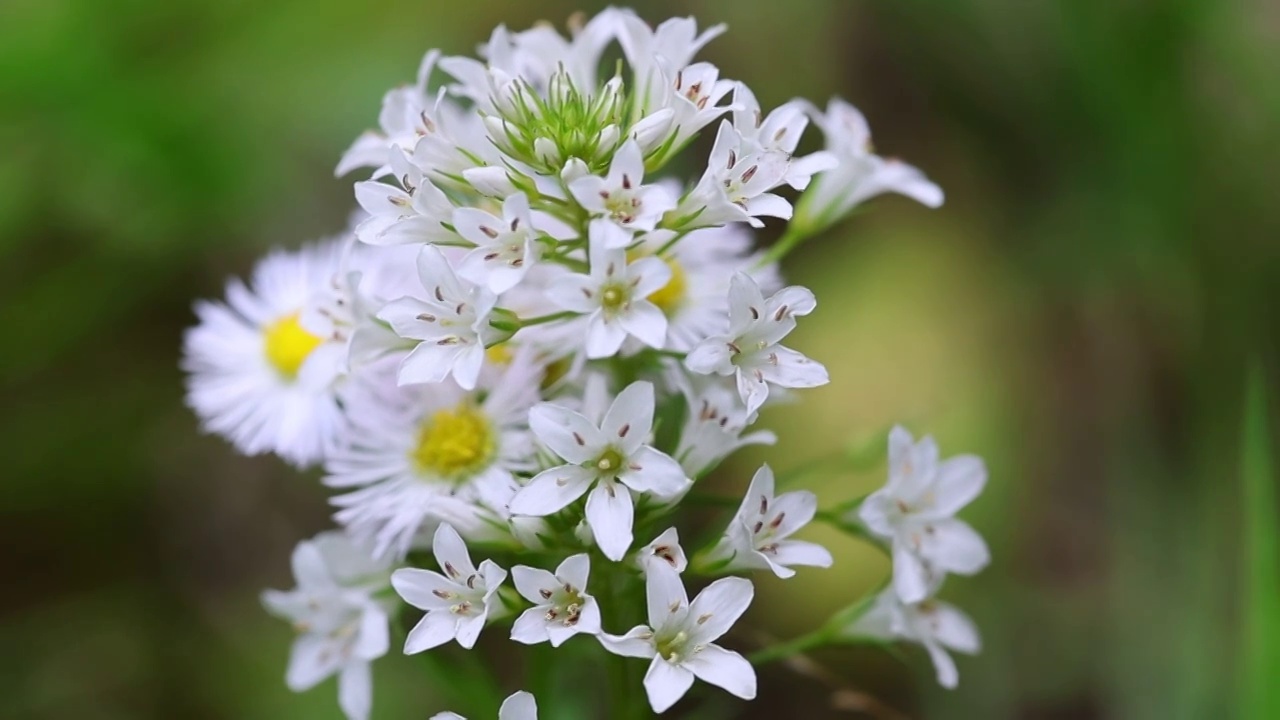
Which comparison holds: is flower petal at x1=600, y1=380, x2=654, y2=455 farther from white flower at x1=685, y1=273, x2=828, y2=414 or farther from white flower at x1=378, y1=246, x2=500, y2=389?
white flower at x1=378, y1=246, x2=500, y2=389

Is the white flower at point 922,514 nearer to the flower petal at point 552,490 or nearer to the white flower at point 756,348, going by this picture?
the white flower at point 756,348

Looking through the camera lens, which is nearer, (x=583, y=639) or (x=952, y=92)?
(x=583, y=639)

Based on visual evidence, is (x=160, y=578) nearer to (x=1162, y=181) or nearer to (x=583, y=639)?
(x=583, y=639)

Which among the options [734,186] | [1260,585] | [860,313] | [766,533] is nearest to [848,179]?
[734,186]

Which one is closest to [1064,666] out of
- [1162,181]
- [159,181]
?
[1162,181]

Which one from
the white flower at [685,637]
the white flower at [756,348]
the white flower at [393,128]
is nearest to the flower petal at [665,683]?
the white flower at [685,637]

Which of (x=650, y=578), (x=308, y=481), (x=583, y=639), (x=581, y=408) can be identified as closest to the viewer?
(x=650, y=578)
